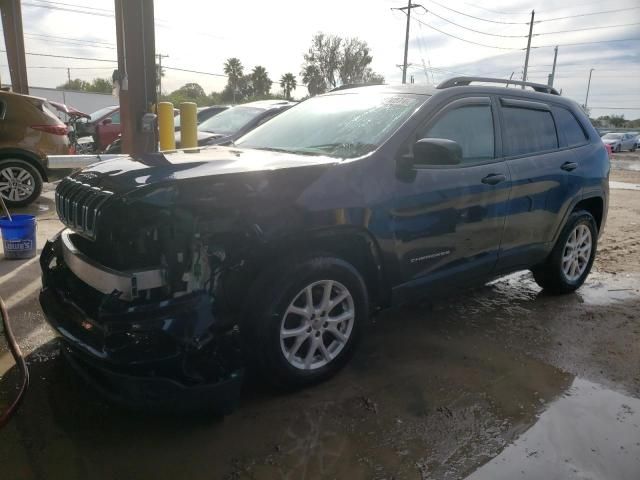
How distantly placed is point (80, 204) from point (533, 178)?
3.25 metres

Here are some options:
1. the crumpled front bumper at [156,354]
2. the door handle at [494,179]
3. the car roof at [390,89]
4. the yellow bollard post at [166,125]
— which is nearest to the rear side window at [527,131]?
the door handle at [494,179]

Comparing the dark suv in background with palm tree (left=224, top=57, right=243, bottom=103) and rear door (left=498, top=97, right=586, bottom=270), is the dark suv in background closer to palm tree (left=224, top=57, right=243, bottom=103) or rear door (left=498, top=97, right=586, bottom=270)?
rear door (left=498, top=97, right=586, bottom=270)

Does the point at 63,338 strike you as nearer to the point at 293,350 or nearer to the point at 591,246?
the point at 293,350

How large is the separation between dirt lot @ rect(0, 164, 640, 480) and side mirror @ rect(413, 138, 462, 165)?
1337mm

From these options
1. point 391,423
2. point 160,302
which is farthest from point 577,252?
point 160,302

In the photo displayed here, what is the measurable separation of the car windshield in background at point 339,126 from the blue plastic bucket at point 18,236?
8.58 feet

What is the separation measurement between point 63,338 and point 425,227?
2.16m

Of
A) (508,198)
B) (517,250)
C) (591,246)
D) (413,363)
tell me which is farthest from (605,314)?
(413,363)

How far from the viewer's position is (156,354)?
7.61 ft

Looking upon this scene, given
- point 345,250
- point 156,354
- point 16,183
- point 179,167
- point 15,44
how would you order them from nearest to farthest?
point 156,354 → point 179,167 → point 345,250 → point 16,183 → point 15,44

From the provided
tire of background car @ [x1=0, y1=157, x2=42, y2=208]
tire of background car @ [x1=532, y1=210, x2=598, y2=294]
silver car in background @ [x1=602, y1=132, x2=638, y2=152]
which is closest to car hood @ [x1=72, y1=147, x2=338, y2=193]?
Answer: tire of background car @ [x1=532, y1=210, x2=598, y2=294]

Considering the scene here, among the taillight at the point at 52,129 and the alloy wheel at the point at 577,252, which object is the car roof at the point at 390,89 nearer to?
the alloy wheel at the point at 577,252

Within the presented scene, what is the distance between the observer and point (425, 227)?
10.7ft

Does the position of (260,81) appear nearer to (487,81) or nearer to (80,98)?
(80,98)
